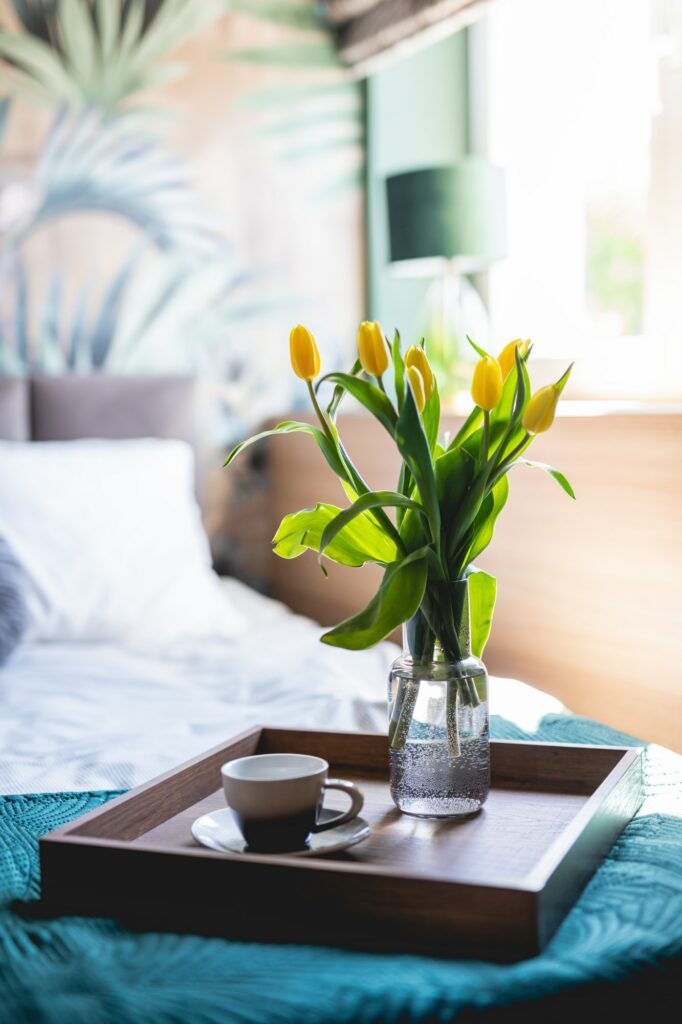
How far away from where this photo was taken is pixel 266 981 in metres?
0.69

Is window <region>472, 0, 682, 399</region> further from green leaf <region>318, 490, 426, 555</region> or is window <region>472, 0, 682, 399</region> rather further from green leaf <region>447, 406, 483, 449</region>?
green leaf <region>318, 490, 426, 555</region>

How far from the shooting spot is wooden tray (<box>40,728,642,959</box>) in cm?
73

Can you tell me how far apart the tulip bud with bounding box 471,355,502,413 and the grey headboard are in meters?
1.66

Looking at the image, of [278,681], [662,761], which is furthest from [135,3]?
[662,761]

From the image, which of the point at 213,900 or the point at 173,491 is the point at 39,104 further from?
the point at 213,900

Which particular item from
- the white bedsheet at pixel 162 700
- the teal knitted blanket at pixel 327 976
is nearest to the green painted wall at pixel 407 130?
the white bedsheet at pixel 162 700

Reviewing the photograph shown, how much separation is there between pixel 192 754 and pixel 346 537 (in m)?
0.46

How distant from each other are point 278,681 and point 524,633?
1.48 feet

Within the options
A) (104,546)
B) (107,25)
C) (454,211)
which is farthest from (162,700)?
(107,25)

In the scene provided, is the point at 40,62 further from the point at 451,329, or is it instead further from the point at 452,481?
the point at 452,481

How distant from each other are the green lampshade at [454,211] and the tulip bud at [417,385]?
1442 millimetres

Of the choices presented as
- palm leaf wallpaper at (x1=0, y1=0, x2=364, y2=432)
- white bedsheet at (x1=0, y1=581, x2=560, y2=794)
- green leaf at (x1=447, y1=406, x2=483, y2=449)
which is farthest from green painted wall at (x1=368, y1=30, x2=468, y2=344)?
green leaf at (x1=447, y1=406, x2=483, y2=449)

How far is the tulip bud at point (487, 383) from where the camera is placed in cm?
90

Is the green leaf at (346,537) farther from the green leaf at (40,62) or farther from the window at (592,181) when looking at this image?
the green leaf at (40,62)
